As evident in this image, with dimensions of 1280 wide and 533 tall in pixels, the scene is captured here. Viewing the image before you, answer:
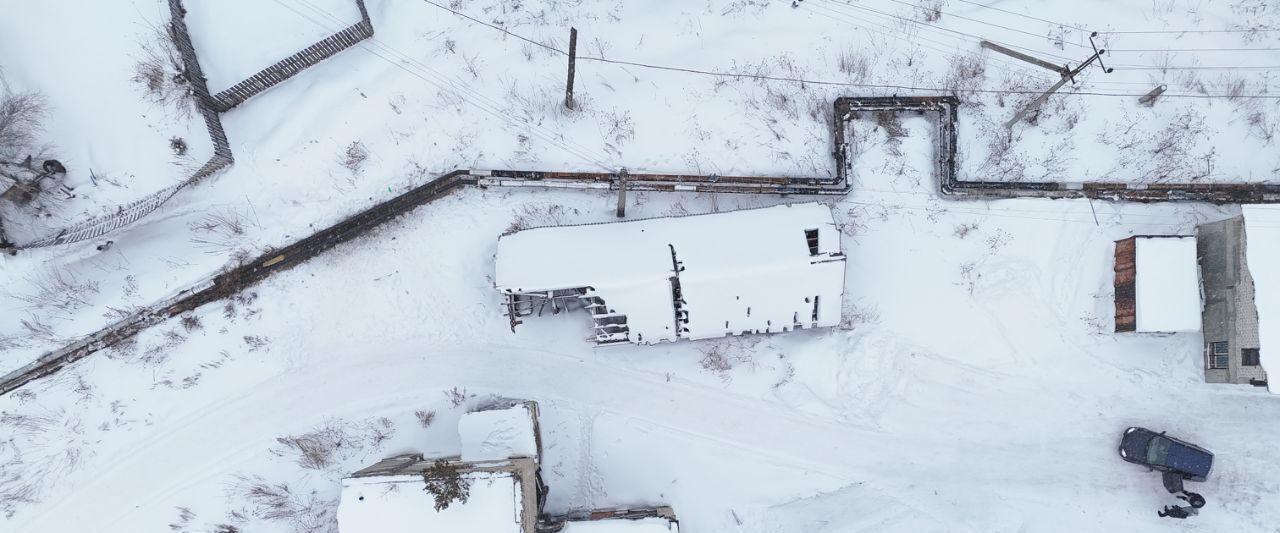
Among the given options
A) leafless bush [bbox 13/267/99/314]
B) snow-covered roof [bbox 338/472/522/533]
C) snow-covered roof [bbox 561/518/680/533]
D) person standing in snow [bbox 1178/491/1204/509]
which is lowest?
person standing in snow [bbox 1178/491/1204/509]

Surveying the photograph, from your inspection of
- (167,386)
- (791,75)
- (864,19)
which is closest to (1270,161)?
(864,19)

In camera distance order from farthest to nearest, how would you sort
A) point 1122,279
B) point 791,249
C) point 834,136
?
point 834,136 → point 1122,279 → point 791,249

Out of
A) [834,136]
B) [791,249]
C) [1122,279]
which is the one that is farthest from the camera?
A: [834,136]

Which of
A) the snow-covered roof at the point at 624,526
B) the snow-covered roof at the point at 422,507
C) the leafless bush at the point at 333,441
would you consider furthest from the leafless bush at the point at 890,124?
the leafless bush at the point at 333,441

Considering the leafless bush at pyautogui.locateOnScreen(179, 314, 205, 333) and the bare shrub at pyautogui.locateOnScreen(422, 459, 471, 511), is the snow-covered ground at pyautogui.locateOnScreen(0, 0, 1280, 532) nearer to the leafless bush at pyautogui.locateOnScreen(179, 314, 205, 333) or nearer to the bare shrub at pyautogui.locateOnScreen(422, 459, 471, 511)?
the leafless bush at pyautogui.locateOnScreen(179, 314, 205, 333)

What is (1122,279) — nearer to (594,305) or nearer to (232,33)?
(594,305)

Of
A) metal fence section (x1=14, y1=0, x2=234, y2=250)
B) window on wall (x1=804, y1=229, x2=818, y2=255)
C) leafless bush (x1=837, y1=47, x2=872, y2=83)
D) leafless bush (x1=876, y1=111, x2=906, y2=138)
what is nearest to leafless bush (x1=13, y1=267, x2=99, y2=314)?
metal fence section (x1=14, y1=0, x2=234, y2=250)
